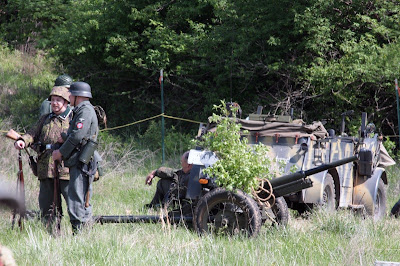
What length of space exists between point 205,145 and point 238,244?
4.41 feet

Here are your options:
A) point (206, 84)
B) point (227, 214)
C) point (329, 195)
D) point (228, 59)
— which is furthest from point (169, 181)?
point (206, 84)

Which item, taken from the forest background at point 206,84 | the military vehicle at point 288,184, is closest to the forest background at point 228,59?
the forest background at point 206,84

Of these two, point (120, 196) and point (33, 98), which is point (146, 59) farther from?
point (120, 196)

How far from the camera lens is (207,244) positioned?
5988 mm

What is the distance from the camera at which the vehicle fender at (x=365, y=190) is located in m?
8.66

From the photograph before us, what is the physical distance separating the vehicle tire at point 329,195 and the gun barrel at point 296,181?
1101 millimetres

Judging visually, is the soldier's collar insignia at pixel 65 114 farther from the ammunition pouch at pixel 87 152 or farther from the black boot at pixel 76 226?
the black boot at pixel 76 226

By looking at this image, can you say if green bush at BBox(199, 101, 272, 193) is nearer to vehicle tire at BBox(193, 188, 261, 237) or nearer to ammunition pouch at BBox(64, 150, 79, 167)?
vehicle tire at BBox(193, 188, 261, 237)

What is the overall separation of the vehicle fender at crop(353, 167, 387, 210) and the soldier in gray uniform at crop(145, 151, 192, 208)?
2456 mm

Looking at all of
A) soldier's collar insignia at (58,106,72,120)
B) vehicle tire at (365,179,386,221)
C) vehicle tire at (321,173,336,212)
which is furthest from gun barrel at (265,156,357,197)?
vehicle tire at (365,179,386,221)

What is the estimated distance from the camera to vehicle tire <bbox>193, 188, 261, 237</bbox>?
21.1 feet

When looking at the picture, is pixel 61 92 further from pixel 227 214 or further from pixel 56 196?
pixel 227 214

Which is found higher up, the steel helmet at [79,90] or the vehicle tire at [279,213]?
the steel helmet at [79,90]

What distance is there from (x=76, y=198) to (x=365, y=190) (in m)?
4.30
